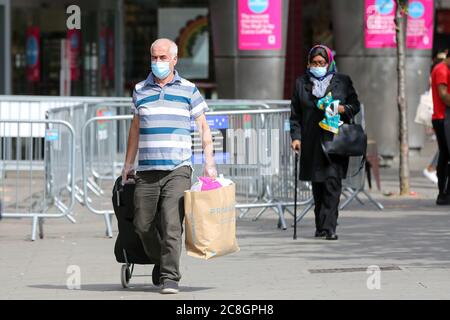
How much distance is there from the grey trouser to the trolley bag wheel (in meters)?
0.29

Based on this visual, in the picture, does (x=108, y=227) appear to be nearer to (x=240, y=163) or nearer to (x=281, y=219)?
(x=240, y=163)

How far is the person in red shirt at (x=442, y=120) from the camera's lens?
56.1 feet

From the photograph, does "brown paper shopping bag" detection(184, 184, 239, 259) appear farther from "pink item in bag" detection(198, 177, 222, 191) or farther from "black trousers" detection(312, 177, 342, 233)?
"black trousers" detection(312, 177, 342, 233)

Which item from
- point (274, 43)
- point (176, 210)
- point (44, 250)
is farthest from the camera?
point (274, 43)

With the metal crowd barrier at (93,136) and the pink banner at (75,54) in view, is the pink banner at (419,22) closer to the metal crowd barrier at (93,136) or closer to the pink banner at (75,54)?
the pink banner at (75,54)

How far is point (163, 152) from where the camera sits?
33.1ft

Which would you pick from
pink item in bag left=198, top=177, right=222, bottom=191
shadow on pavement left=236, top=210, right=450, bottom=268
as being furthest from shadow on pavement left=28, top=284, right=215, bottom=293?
shadow on pavement left=236, top=210, right=450, bottom=268

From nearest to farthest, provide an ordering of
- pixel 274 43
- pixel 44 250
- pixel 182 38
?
pixel 44 250, pixel 274 43, pixel 182 38

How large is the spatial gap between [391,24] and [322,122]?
9.06m

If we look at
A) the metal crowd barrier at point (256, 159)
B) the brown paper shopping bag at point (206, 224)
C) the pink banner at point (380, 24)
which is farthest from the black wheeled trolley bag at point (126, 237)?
the pink banner at point (380, 24)

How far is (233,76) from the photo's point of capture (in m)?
23.5
